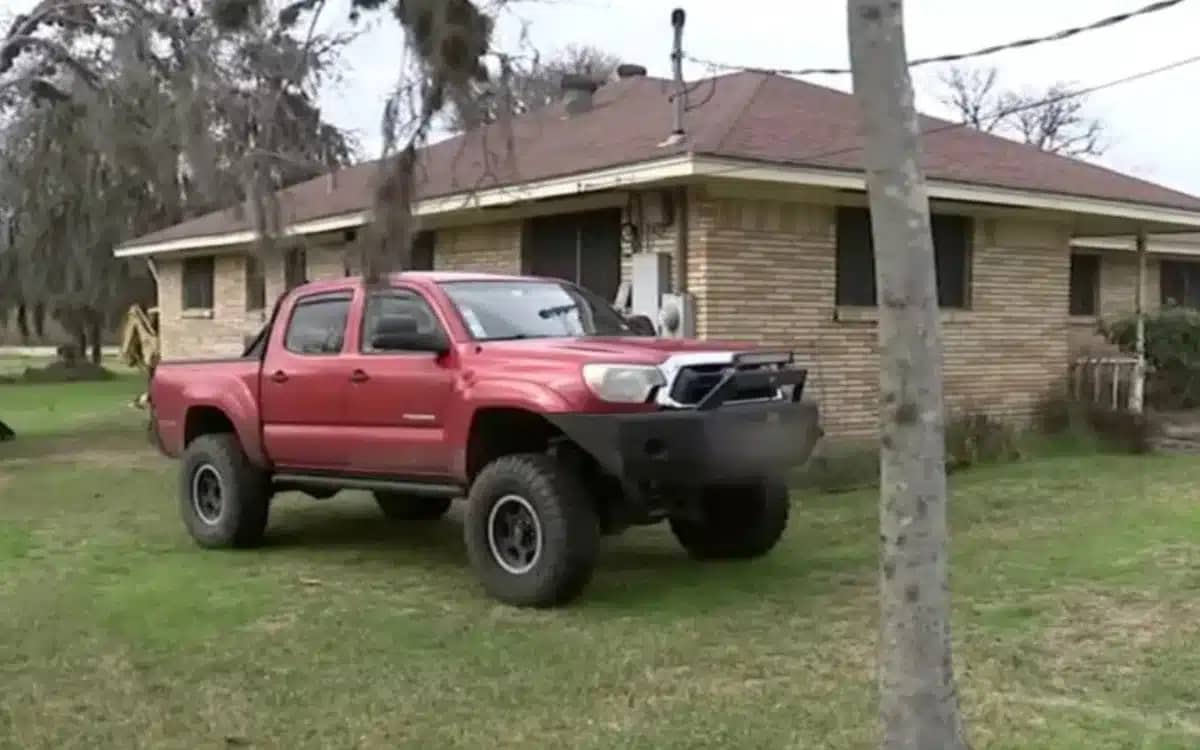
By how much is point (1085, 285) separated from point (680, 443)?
1542 centimetres

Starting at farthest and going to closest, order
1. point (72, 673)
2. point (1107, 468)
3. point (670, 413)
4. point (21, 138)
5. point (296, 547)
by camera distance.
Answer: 1. point (21, 138)
2. point (1107, 468)
3. point (296, 547)
4. point (670, 413)
5. point (72, 673)

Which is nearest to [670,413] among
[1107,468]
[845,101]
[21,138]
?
[1107,468]

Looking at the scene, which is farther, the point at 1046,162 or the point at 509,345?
the point at 1046,162

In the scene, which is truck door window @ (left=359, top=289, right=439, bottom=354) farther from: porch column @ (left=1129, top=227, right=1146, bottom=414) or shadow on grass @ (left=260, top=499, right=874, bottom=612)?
porch column @ (left=1129, top=227, right=1146, bottom=414)

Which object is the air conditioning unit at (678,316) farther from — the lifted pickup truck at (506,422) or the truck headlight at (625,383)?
the truck headlight at (625,383)

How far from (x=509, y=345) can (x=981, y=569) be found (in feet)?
10.5

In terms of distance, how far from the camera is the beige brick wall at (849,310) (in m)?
13.6

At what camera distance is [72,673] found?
648cm

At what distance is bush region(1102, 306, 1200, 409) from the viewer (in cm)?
1877

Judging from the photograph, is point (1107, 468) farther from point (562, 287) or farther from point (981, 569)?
point (562, 287)

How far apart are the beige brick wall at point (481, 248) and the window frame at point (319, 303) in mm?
6464

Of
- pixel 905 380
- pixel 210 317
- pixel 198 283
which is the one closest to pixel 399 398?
pixel 905 380

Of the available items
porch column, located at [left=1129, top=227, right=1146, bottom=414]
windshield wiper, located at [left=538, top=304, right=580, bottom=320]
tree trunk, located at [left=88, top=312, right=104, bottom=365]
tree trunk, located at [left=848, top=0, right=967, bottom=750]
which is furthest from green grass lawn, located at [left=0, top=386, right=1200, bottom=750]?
tree trunk, located at [left=88, top=312, right=104, bottom=365]

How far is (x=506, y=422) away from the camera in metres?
8.22
